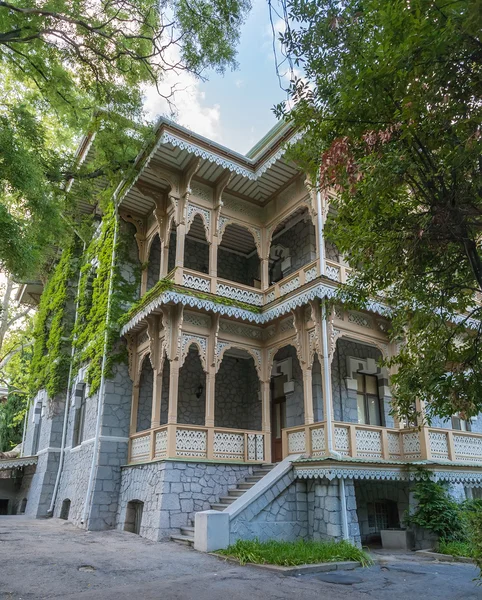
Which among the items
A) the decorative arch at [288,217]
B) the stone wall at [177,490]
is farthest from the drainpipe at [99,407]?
the decorative arch at [288,217]

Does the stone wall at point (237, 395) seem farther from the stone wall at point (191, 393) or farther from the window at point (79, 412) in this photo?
the window at point (79, 412)

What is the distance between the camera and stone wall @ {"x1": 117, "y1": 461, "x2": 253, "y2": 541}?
1061 centimetres

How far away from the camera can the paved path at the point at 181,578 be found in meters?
6.23

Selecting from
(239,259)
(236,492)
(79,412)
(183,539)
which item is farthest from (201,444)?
(239,259)

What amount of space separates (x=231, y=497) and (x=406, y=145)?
8542mm

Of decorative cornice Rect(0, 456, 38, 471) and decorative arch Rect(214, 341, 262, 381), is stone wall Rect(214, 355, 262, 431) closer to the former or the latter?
decorative arch Rect(214, 341, 262, 381)

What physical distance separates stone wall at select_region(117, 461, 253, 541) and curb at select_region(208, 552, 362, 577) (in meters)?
2.23

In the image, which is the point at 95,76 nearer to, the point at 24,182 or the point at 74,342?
the point at 24,182

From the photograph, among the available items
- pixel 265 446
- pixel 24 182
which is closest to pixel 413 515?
pixel 265 446

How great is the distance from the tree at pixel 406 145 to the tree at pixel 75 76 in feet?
13.1

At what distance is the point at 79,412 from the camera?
16656 millimetres

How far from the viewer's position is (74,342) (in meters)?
17.4

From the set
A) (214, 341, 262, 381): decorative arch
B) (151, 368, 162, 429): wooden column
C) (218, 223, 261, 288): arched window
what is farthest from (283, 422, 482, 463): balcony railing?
(218, 223, 261, 288): arched window

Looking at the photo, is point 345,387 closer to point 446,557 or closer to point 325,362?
point 325,362
